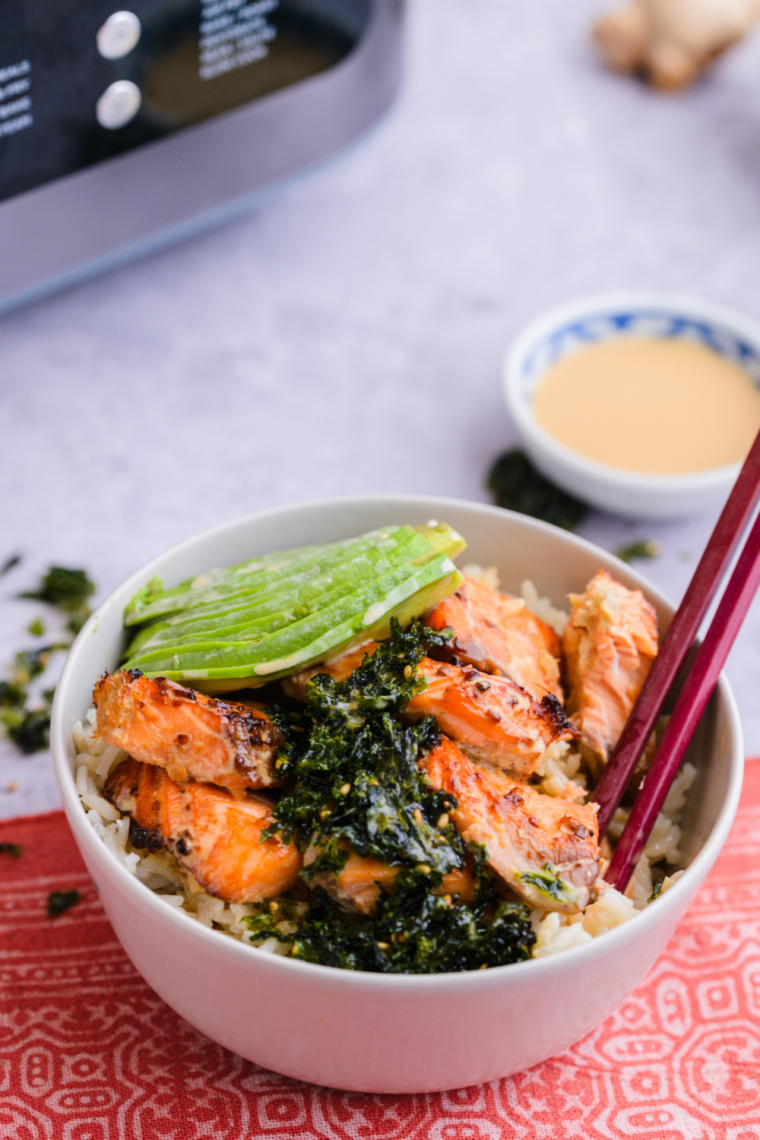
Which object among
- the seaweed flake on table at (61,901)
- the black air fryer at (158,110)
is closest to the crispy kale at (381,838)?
the seaweed flake on table at (61,901)

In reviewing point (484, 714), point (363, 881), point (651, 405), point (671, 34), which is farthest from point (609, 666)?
point (671, 34)

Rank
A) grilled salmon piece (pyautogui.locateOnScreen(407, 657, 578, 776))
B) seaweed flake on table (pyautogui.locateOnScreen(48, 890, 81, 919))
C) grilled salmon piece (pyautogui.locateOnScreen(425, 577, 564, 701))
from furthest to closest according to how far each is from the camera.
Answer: seaweed flake on table (pyautogui.locateOnScreen(48, 890, 81, 919)), grilled salmon piece (pyautogui.locateOnScreen(425, 577, 564, 701)), grilled salmon piece (pyautogui.locateOnScreen(407, 657, 578, 776))

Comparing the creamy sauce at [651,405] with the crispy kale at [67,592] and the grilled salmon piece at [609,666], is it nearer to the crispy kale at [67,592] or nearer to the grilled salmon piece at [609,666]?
the grilled salmon piece at [609,666]

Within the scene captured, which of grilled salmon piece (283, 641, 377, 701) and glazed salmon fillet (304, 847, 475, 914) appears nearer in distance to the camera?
glazed salmon fillet (304, 847, 475, 914)

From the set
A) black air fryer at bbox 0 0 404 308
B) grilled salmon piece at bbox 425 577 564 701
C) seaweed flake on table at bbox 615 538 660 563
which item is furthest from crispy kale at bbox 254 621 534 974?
black air fryer at bbox 0 0 404 308

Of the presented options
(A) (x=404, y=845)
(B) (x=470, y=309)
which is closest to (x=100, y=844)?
(A) (x=404, y=845)

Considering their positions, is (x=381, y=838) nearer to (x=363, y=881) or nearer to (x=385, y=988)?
(x=363, y=881)

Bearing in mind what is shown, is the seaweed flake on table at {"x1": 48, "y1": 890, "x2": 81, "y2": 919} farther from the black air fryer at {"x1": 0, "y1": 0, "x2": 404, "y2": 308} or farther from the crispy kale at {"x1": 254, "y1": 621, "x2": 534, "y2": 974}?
the black air fryer at {"x1": 0, "y1": 0, "x2": 404, "y2": 308}

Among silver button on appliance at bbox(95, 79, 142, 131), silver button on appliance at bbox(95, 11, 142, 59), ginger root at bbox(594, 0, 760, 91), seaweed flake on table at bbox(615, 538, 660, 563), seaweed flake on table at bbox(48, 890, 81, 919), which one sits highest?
silver button on appliance at bbox(95, 11, 142, 59)
